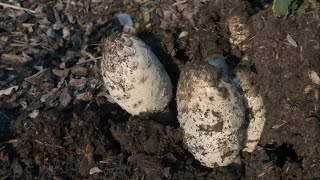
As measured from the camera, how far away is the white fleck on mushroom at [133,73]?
2.73 m

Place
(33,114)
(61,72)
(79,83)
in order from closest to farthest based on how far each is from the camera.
Answer: (33,114) < (79,83) < (61,72)

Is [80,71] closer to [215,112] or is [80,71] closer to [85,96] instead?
[85,96]

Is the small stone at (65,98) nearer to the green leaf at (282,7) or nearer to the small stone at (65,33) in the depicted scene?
the small stone at (65,33)

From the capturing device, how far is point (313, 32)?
124 inches

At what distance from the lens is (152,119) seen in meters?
3.05

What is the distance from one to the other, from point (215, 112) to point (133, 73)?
494 millimetres

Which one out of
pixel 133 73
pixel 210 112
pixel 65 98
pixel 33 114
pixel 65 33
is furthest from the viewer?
pixel 65 33

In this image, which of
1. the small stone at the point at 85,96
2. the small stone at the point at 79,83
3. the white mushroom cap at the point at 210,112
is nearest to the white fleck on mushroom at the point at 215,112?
the white mushroom cap at the point at 210,112

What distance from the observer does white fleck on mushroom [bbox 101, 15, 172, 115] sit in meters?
2.73

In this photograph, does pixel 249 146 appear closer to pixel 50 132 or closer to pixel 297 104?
pixel 297 104

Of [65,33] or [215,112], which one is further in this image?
[65,33]

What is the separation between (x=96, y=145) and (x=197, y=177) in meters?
0.59

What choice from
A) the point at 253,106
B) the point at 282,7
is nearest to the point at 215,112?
the point at 253,106

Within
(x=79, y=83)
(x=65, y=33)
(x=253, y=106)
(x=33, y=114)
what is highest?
(x=65, y=33)
